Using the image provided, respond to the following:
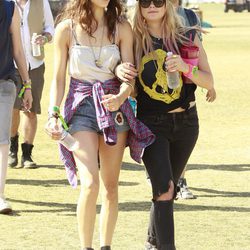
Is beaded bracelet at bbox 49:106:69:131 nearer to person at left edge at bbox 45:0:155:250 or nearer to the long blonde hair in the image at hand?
person at left edge at bbox 45:0:155:250

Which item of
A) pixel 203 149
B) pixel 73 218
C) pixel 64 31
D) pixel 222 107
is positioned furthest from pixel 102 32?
pixel 222 107

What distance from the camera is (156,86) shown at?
6.27 m

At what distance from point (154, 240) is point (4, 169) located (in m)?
2.02

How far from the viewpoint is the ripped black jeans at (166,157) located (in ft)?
20.0

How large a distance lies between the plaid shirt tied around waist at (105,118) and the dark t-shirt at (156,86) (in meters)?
0.13

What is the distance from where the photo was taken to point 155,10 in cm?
625

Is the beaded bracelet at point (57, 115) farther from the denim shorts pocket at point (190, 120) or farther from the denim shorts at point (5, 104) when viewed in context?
the denim shorts at point (5, 104)

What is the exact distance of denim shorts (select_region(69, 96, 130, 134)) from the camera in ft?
20.3

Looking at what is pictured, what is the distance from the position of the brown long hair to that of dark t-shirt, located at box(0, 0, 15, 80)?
1664 millimetres

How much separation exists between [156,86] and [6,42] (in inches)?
81.8

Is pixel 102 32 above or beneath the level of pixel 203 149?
above

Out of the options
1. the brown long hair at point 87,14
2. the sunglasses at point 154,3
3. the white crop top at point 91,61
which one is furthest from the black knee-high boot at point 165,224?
the sunglasses at point 154,3

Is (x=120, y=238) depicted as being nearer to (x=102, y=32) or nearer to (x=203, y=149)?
(x=102, y=32)

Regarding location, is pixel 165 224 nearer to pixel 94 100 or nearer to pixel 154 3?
pixel 94 100
